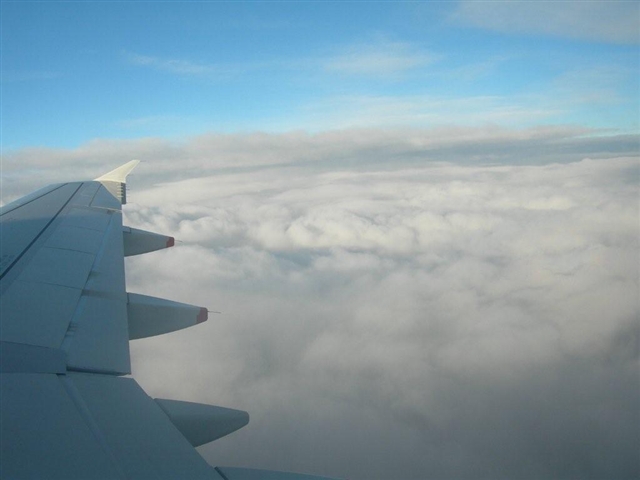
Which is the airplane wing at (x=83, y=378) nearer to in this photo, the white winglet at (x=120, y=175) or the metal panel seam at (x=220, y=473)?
the metal panel seam at (x=220, y=473)

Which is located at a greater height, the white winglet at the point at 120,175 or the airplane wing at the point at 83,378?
the white winglet at the point at 120,175

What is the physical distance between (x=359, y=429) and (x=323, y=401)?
3364 millimetres

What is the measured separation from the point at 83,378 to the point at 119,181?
281 inches

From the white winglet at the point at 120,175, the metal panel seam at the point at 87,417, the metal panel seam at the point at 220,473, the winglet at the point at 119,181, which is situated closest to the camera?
the metal panel seam at the point at 87,417

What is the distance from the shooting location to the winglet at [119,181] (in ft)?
25.7

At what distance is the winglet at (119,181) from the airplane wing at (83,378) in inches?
113

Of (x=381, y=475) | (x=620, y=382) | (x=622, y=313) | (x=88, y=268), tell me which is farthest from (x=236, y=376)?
(x=622, y=313)

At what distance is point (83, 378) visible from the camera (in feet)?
7.86

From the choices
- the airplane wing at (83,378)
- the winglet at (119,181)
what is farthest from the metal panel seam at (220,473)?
the winglet at (119,181)

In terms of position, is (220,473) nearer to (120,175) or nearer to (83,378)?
(83,378)

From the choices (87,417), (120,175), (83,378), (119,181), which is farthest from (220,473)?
(120,175)

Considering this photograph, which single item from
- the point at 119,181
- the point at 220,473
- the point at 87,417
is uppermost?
the point at 119,181

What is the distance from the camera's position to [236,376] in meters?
23.4

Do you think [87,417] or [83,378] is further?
[83,378]
